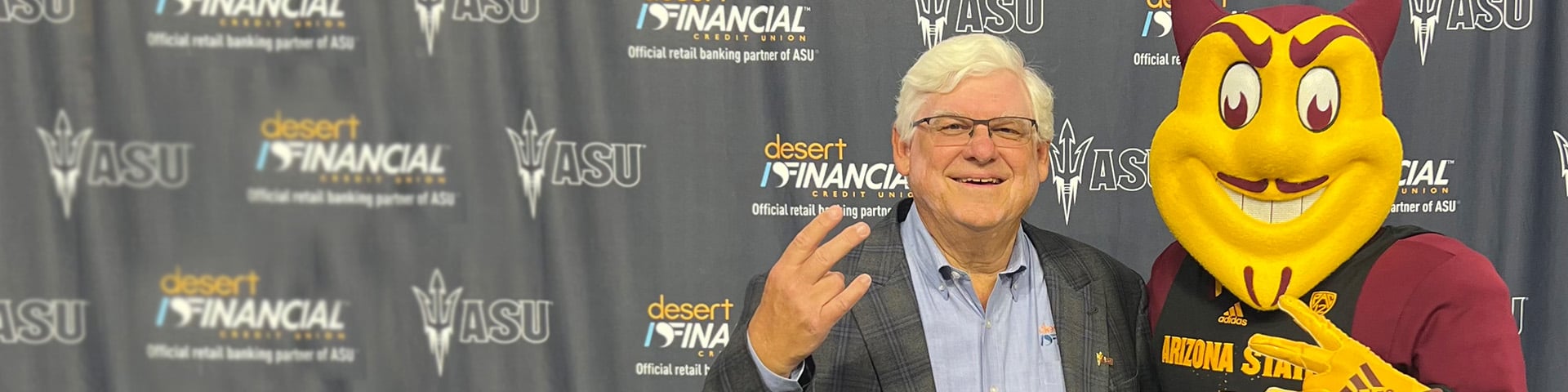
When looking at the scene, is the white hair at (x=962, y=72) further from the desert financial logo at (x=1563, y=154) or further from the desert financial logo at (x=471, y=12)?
the desert financial logo at (x=1563, y=154)

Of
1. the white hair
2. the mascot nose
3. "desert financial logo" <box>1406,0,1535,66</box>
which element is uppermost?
"desert financial logo" <box>1406,0,1535,66</box>

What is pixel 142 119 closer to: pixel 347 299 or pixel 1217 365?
pixel 347 299

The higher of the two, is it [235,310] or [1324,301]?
[1324,301]

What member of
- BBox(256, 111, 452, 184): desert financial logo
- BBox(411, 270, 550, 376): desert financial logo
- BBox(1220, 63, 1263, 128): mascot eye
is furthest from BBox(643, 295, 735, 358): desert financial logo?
BBox(1220, 63, 1263, 128): mascot eye

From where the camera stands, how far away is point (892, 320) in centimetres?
154

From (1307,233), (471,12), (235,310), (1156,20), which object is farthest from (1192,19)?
(235,310)

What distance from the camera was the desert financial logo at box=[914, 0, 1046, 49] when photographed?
273 cm

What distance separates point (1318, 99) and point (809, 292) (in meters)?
0.74

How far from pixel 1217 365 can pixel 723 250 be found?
152 cm

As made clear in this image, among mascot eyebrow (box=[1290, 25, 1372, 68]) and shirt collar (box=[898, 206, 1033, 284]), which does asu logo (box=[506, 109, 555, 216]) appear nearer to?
shirt collar (box=[898, 206, 1033, 284])

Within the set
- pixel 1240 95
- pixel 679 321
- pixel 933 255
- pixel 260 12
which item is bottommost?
pixel 679 321

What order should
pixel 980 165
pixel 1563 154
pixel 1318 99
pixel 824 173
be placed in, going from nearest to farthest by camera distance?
1. pixel 1318 99
2. pixel 980 165
3. pixel 1563 154
4. pixel 824 173

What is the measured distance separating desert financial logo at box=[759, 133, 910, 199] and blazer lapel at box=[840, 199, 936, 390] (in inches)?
46.0

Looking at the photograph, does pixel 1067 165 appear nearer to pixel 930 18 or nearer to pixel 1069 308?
pixel 930 18
